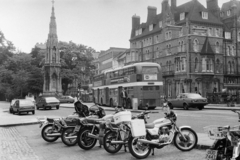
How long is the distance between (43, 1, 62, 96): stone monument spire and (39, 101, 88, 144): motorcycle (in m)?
48.1

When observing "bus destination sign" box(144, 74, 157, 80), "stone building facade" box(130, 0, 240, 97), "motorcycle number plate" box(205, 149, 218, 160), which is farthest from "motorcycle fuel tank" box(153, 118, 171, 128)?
"stone building facade" box(130, 0, 240, 97)

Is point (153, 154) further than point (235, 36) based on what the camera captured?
No

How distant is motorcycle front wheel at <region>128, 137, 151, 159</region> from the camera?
309 inches

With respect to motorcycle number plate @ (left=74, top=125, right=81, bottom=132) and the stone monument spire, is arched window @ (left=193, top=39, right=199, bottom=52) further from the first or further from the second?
motorcycle number plate @ (left=74, top=125, right=81, bottom=132)

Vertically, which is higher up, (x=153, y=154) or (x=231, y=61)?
(x=231, y=61)

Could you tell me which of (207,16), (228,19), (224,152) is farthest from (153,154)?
(228,19)

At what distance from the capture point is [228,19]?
212 ft

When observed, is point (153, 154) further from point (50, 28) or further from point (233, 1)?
point (233, 1)

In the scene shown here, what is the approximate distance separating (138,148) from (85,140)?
215 centimetres

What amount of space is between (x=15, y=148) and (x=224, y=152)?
6.94m

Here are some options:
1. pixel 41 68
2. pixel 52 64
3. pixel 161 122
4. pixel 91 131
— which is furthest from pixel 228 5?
pixel 91 131

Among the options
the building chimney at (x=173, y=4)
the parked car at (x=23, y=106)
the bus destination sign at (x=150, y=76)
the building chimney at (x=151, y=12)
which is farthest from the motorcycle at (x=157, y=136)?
the building chimney at (x=151, y=12)

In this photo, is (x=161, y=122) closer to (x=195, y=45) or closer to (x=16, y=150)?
(x=16, y=150)

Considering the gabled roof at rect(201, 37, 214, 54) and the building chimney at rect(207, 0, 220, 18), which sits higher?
the building chimney at rect(207, 0, 220, 18)
